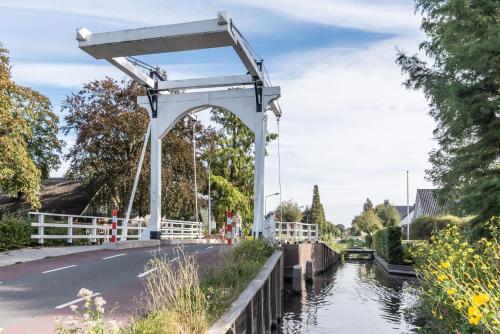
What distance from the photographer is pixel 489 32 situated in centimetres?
1002

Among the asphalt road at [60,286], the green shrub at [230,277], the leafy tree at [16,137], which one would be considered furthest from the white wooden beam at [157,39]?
the leafy tree at [16,137]

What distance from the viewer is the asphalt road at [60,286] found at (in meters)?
6.23

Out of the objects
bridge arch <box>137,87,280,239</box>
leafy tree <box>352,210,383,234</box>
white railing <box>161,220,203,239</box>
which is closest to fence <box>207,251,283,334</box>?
A: bridge arch <box>137,87,280,239</box>

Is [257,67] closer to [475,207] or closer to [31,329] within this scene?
[475,207]

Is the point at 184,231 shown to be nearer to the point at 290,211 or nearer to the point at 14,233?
the point at 14,233

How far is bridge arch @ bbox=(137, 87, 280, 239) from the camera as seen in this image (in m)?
17.1

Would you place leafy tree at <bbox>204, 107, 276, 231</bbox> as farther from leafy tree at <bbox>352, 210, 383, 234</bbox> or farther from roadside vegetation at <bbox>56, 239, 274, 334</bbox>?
roadside vegetation at <bbox>56, 239, 274, 334</bbox>

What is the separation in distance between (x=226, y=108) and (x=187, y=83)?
5.94 ft

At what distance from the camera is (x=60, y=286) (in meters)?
8.31

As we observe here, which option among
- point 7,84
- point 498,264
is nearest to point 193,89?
point 7,84

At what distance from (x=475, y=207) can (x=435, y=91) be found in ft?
10.5

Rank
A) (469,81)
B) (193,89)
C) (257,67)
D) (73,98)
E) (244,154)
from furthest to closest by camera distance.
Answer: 1. (244,154)
2. (73,98)
3. (193,89)
4. (257,67)
5. (469,81)

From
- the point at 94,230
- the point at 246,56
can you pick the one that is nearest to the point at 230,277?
the point at 246,56

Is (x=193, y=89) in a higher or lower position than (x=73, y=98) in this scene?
lower
